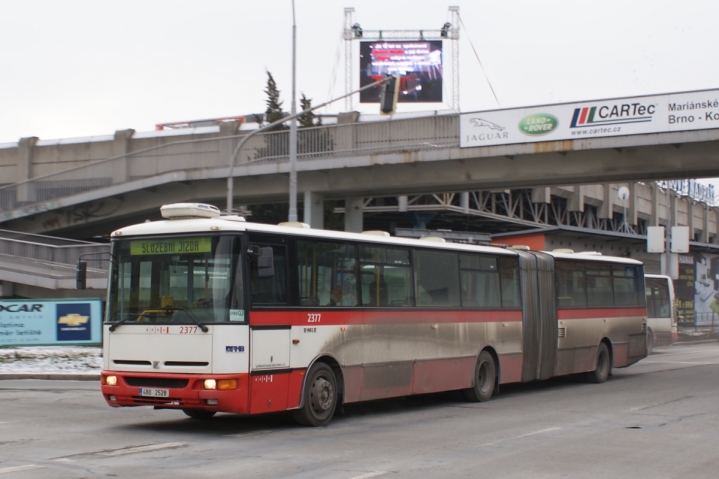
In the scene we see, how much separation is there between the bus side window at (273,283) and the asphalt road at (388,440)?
5.56ft

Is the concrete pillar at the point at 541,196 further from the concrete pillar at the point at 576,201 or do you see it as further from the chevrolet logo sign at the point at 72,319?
the chevrolet logo sign at the point at 72,319

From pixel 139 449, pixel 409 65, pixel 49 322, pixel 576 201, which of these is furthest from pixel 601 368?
pixel 576 201

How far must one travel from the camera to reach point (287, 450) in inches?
401

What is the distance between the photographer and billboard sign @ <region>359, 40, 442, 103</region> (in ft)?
182

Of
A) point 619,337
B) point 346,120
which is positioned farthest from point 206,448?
point 346,120

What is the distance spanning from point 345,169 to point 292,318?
2189cm

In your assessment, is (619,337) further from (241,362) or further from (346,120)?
(346,120)

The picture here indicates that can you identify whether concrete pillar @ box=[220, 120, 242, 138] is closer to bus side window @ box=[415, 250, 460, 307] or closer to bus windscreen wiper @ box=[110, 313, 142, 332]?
bus side window @ box=[415, 250, 460, 307]

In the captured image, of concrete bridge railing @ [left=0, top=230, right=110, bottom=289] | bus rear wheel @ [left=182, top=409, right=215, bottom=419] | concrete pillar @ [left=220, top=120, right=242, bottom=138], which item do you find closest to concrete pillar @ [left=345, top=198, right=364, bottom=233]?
concrete bridge railing @ [left=0, top=230, right=110, bottom=289]

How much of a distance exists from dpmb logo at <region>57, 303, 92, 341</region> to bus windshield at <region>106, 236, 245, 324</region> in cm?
1459

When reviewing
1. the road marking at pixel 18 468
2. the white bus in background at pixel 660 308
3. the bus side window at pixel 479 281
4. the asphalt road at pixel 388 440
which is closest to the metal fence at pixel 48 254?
the asphalt road at pixel 388 440

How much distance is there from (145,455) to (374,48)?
48.1 meters

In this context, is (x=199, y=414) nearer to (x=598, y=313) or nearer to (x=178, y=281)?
(x=178, y=281)

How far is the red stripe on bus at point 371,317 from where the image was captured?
39.1 feet
